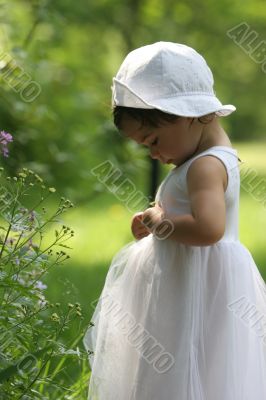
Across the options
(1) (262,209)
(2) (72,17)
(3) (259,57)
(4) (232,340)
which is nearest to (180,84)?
(4) (232,340)

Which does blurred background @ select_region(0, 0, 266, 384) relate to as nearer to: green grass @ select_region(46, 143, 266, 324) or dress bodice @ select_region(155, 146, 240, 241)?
green grass @ select_region(46, 143, 266, 324)

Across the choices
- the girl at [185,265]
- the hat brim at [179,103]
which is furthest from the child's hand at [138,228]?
the hat brim at [179,103]

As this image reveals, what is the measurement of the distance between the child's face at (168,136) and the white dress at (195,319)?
0.05m

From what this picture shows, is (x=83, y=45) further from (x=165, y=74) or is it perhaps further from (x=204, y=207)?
(x=204, y=207)

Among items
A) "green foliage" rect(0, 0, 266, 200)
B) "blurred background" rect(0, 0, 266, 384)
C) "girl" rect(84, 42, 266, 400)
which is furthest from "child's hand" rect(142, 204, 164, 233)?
"green foliage" rect(0, 0, 266, 200)

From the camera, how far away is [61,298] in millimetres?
3828

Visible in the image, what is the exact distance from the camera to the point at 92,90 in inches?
267

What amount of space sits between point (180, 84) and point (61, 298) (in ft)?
5.88

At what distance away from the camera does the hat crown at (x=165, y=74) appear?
2.27 meters

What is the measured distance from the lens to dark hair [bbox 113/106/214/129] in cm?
228

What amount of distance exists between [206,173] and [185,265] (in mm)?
286

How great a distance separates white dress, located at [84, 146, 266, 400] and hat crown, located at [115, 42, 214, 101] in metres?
0.19

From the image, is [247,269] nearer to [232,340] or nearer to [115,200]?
[232,340]

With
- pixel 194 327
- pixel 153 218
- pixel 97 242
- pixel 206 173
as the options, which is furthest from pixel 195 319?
pixel 97 242
